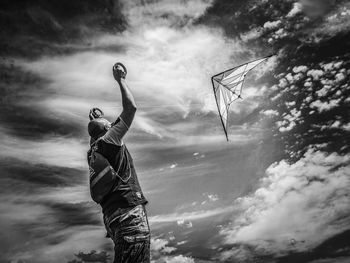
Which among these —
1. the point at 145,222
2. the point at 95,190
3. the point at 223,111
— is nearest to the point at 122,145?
the point at 95,190

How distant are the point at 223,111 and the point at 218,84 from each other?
0.79 metres

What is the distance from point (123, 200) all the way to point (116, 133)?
2.38 ft

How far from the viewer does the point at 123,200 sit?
2.86m

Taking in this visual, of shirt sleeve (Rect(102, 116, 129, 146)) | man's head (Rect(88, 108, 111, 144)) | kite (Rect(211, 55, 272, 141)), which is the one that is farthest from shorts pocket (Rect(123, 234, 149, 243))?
kite (Rect(211, 55, 272, 141))

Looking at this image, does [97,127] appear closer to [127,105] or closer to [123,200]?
[127,105]

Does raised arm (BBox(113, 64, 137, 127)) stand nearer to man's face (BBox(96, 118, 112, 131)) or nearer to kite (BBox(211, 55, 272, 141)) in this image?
man's face (BBox(96, 118, 112, 131))

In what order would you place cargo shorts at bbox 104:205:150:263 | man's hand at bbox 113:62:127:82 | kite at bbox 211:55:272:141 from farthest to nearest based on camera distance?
kite at bbox 211:55:272:141, man's hand at bbox 113:62:127:82, cargo shorts at bbox 104:205:150:263

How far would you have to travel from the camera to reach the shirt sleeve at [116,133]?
117 inches

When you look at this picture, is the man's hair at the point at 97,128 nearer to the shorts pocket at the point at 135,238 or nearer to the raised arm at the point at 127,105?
the raised arm at the point at 127,105

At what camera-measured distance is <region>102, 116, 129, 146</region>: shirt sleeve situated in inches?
117

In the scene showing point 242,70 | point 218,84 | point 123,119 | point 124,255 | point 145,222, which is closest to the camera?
point 124,255

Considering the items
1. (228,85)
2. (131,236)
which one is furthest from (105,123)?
(228,85)

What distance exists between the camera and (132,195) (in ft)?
9.54

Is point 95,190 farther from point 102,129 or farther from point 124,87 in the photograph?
point 124,87
